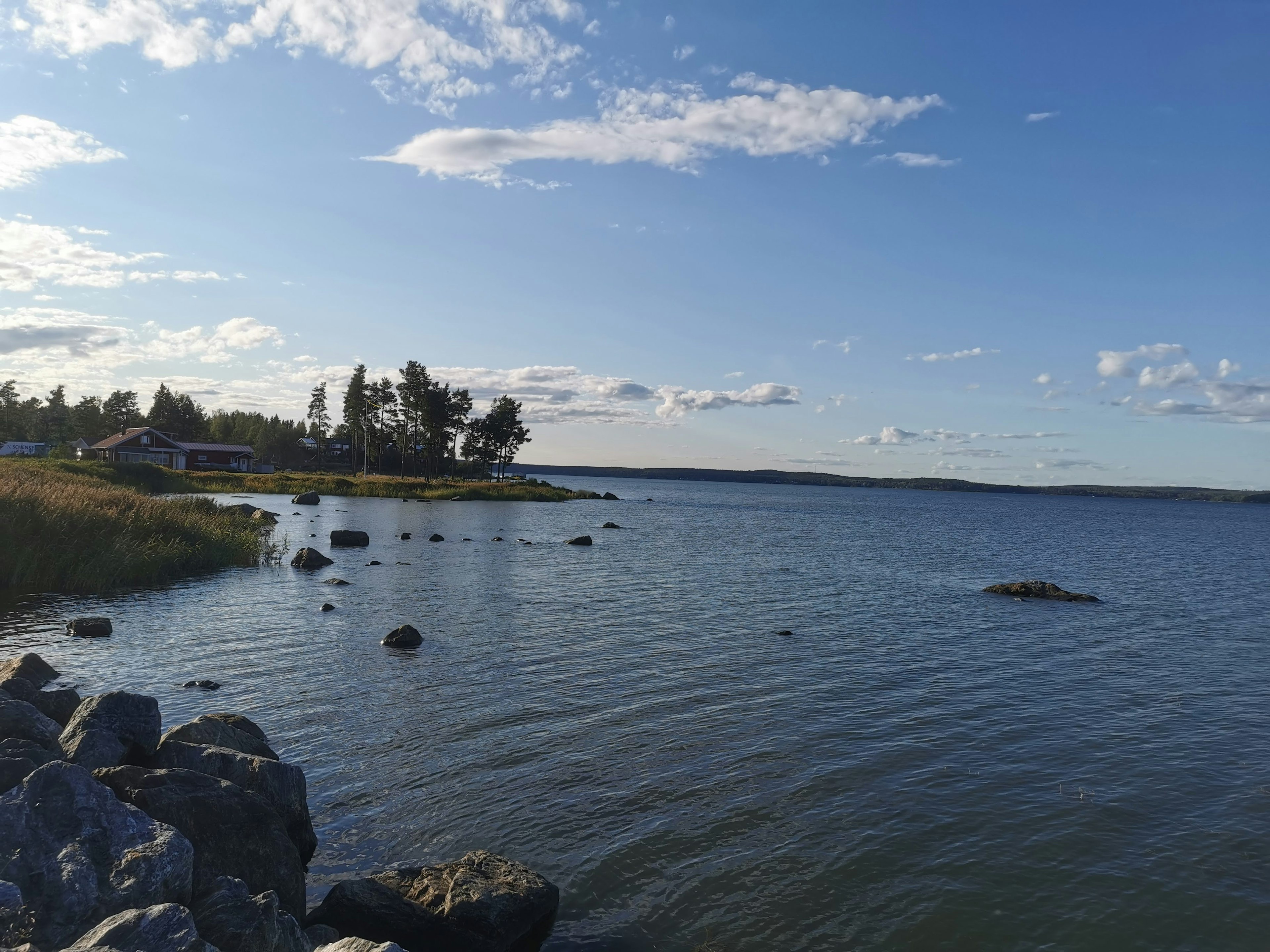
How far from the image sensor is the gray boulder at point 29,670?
1533cm

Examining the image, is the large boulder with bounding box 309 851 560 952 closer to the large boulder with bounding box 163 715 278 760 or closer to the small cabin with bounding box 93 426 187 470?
the large boulder with bounding box 163 715 278 760

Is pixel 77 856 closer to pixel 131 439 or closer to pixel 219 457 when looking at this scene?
pixel 131 439

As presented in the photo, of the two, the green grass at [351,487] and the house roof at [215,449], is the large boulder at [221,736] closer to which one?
the green grass at [351,487]

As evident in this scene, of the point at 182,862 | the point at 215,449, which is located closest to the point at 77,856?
the point at 182,862

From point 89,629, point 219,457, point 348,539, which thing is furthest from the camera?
point 219,457

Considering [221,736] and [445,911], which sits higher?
[221,736]

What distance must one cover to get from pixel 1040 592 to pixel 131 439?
137754 mm

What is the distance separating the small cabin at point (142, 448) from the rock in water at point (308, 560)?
3847 inches

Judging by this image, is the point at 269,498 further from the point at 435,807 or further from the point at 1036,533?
the point at 1036,533

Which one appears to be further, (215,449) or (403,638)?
(215,449)

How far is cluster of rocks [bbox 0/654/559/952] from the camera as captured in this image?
7.25 meters

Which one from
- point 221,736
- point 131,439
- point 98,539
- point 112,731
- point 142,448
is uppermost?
point 131,439

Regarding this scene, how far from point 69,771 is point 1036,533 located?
414 feet

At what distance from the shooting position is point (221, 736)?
1297 centimetres
